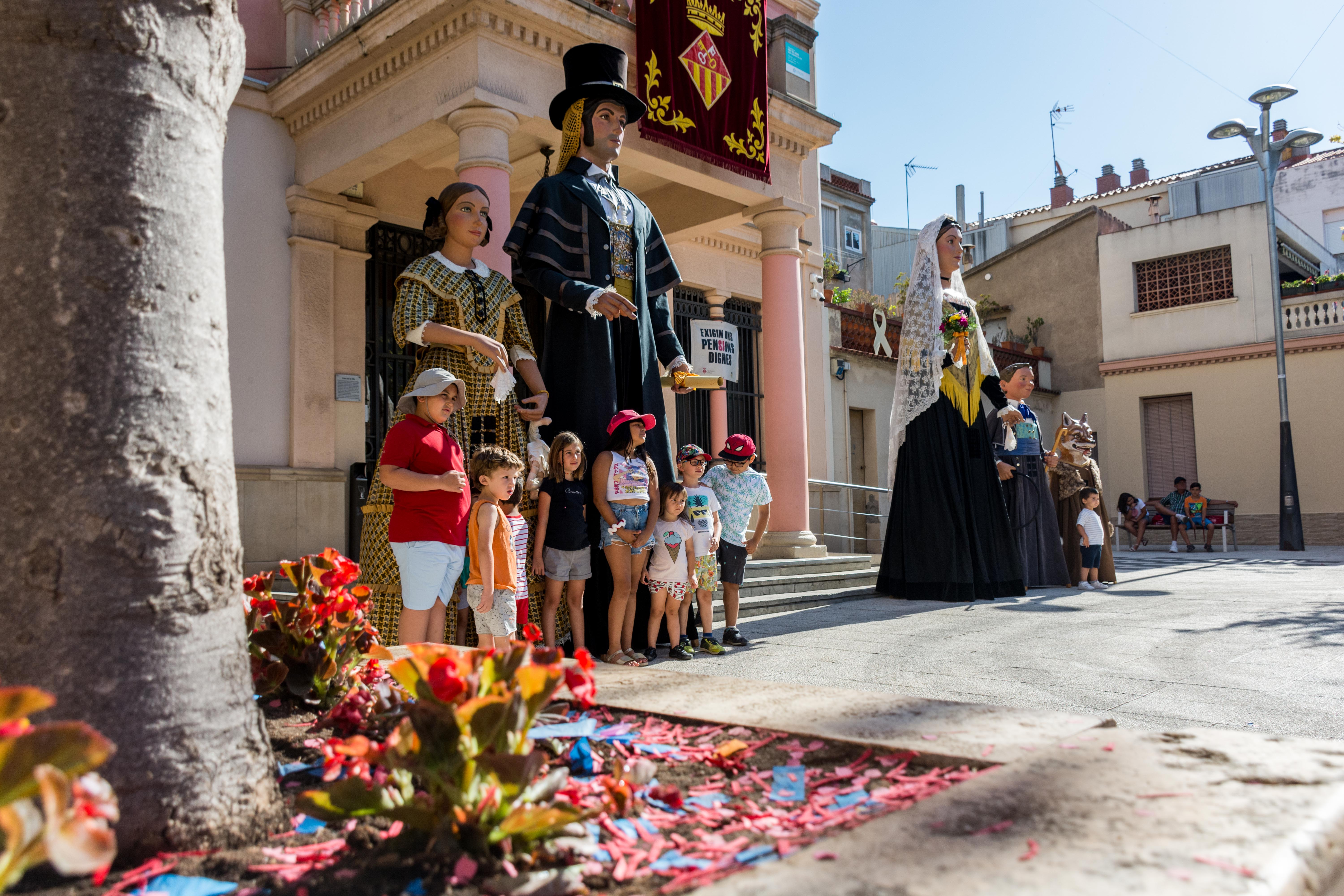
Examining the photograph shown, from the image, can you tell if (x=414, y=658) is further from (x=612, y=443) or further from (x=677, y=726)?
(x=612, y=443)

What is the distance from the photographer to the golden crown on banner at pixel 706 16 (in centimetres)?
833

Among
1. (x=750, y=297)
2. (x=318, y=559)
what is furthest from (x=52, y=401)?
(x=750, y=297)

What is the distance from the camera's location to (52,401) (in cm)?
157

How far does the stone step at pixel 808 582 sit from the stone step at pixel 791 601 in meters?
0.05

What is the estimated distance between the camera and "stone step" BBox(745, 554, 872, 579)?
8.79 m

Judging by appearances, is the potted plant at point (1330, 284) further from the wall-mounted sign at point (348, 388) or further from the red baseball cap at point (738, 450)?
the wall-mounted sign at point (348, 388)

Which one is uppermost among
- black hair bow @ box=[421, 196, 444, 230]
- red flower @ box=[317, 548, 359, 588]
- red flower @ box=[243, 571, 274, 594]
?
black hair bow @ box=[421, 196, 444, 230]

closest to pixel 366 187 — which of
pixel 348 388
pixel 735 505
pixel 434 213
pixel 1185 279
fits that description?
pixel 348 388

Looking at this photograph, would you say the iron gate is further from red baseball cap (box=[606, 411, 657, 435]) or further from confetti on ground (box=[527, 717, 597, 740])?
confetti on ground (box=[527, 717, 597, 740])

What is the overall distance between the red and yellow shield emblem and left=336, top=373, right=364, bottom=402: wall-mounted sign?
159 inches

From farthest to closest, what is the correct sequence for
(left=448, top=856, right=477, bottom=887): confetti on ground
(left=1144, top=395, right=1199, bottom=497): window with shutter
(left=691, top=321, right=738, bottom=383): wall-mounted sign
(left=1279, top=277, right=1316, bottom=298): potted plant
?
1. (left=1144, top=395, right=1199, bottom=497): window with shutter
2. (left=1279, top=277, right=1316, bottom=298): potted plant
3. (left=691, top=321, right=738, bottom=383): wall-mounted sign
4. (left=448, top=856, right=477, bottom=887): confetti on ground

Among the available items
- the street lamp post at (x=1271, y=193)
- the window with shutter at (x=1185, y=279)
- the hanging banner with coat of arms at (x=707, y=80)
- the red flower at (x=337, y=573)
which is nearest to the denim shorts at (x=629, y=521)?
the red flower at (x=337, y=573)

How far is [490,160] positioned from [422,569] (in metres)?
3.92

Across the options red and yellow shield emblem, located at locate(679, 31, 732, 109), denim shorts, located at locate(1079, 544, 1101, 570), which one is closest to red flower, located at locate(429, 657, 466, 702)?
red and yellow shield emblem, located at locate(679, 31, 732, 109)
